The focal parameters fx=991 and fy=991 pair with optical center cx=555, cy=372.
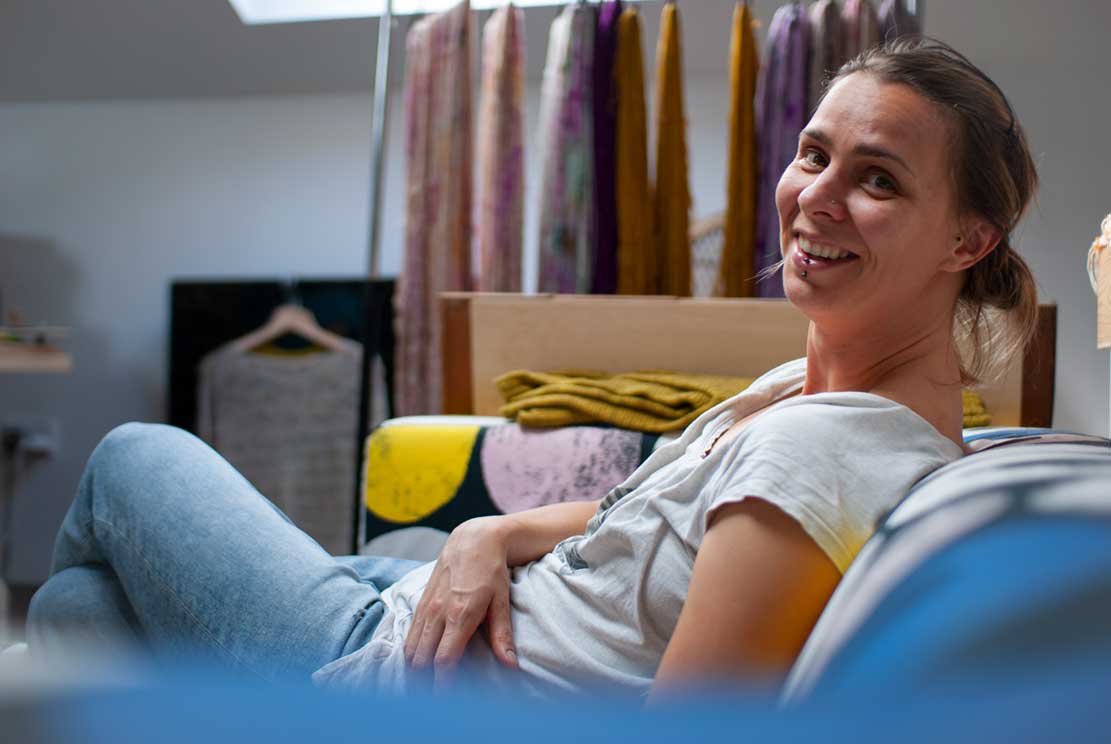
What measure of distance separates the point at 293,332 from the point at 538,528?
87.9 inches

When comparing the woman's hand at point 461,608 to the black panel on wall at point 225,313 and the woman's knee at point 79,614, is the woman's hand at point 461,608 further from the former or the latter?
the black panel on wall at point 225,313

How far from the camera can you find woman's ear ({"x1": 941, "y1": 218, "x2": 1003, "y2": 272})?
810 mm

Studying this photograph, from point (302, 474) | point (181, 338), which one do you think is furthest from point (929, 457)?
point (181, 338)

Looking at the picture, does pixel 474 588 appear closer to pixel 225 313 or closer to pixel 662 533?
pixel 662 533

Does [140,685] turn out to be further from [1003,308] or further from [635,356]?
[635,356]

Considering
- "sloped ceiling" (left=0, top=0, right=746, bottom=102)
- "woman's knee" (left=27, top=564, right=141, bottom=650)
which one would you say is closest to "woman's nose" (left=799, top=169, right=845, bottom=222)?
"woman's knee" (left=27, top=564, right=141, bottom=650)

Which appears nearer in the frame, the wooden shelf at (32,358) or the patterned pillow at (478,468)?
the patterned pillow at (478,468)

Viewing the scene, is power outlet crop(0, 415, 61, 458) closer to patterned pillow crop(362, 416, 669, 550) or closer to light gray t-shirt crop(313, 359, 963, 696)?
patterned pillow crop(362, 416, 669, 550)

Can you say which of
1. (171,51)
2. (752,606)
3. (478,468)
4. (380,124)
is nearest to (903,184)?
(752,606)

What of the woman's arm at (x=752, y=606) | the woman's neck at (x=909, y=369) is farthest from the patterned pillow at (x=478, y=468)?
the woman's arm at (x=752, y=606)

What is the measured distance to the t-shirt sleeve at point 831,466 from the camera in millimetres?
596

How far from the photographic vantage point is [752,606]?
0.57m

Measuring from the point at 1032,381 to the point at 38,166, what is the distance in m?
3.01

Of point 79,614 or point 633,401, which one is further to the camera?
point 633,401
